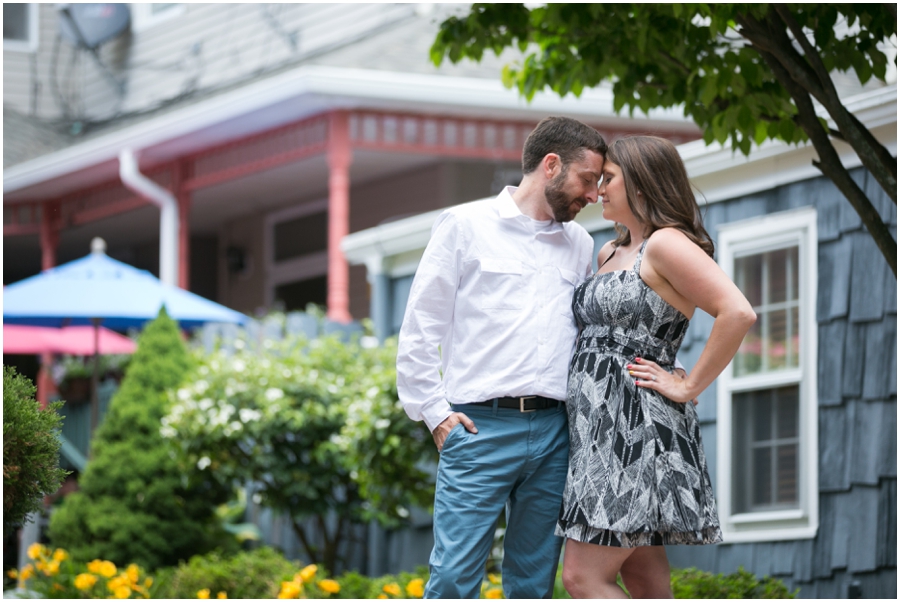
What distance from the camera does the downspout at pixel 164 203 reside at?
40.5 ft

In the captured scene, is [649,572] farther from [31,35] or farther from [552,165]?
[31,35]

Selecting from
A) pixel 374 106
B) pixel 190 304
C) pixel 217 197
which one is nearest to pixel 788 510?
pixel 190 304

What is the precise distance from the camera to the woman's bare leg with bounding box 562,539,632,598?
3.10 meters

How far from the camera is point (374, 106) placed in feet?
36.2

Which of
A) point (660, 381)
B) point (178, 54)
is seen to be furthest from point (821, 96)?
point (178, 54)

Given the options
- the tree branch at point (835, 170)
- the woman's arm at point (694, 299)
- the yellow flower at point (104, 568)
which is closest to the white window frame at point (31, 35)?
the yellow flower at point (104, 568)

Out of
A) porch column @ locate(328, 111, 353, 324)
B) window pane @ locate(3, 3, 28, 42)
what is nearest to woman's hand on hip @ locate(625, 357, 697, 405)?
→ porch column @ locate(328, 111, 353, 324)

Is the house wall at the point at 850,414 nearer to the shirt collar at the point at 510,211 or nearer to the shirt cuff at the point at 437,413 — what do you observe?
the shirt collar at the point at 510,211

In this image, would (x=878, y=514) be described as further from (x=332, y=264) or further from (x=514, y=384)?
(x=332, y=264)

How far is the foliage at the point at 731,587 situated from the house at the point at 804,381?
314 millimetres

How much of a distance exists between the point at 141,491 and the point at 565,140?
523 cm

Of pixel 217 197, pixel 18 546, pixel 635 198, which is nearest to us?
pixel 635 198

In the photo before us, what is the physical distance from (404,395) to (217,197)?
36.1ft

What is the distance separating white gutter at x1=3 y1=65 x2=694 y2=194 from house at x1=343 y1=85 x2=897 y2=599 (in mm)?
4959
